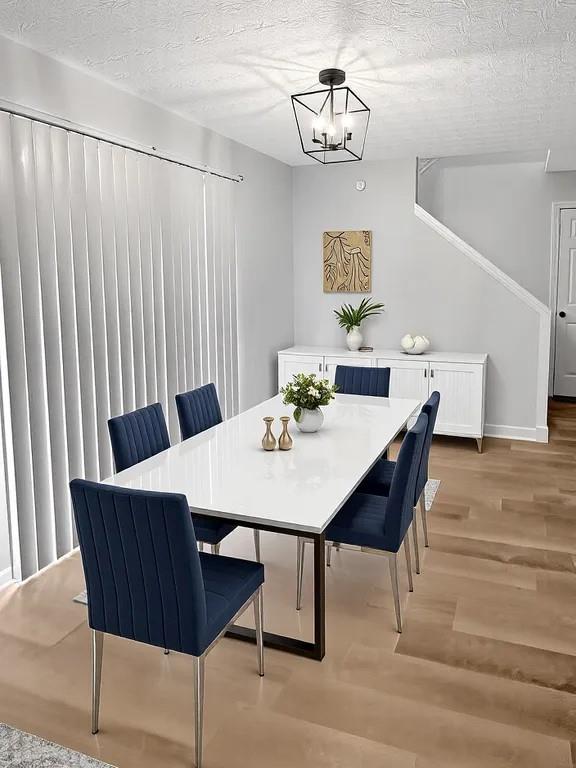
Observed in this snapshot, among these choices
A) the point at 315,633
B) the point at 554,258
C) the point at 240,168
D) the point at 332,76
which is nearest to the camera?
the point at 315,633

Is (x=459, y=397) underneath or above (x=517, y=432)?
above

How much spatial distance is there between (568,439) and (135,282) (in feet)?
13.2

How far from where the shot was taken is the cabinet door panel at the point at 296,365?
5.79 m

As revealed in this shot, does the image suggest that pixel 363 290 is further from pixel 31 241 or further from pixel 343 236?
pixel 31 241

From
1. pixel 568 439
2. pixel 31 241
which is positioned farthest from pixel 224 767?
pixel 568 439

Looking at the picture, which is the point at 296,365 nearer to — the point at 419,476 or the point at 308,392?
the point at 308,392

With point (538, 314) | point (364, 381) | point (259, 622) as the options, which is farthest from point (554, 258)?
point (259, 622)

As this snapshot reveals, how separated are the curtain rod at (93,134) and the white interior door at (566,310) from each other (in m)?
3.94

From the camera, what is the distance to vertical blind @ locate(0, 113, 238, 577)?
3.03 m

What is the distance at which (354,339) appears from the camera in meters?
5.94

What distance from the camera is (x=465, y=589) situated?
3.09 meters

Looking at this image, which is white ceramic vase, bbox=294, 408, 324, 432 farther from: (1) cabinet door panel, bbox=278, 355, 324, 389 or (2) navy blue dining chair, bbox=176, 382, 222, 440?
(1) cabinet door panel, bbox=278, 355, 324, 389

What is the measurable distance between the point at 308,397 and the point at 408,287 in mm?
3137

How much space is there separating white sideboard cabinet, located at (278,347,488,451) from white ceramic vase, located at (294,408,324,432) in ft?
7.35
